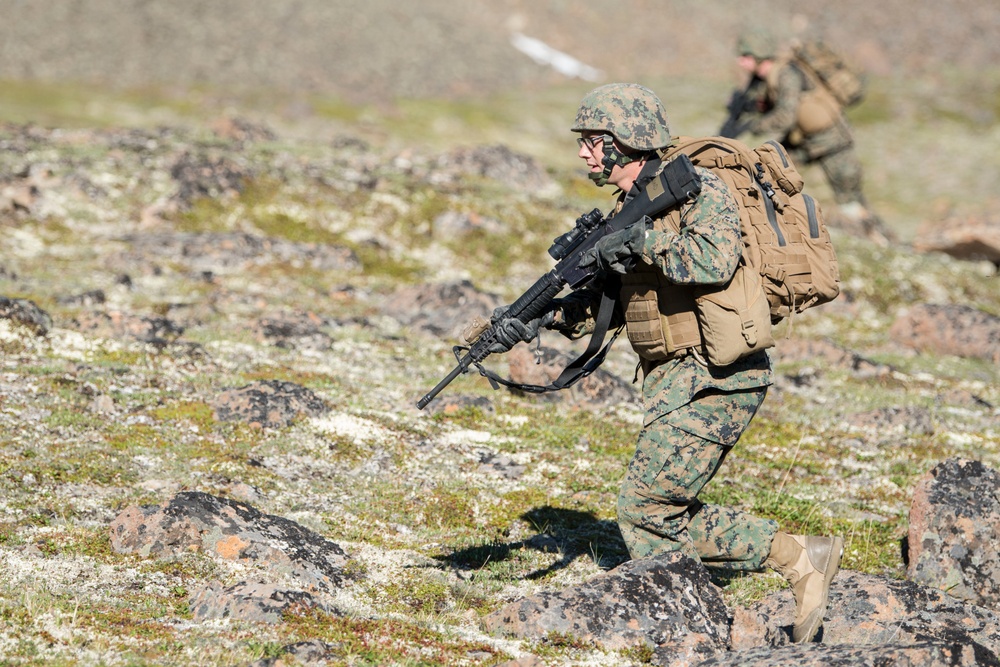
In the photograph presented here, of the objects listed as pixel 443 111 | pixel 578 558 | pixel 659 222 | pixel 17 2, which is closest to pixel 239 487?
pixel 578 558

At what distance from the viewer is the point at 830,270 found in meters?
7.09

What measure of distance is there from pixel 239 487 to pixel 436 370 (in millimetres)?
4673

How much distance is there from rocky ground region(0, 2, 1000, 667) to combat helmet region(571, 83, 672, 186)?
9.74 ft

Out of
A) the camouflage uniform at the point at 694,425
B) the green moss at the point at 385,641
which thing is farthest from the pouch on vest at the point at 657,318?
the green moss at the point at 385,641

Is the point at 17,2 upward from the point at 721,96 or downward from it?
downward

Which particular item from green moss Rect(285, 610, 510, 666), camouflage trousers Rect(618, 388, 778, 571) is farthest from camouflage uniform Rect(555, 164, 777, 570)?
green moss Rect(285, 610, 510, 666)

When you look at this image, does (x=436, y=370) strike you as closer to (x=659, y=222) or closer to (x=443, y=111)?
(x=659, y=222)

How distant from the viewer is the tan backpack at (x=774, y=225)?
275 inches

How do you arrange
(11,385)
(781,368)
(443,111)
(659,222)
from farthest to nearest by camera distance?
(443,111)
(781,368)
(11,385)
(659,222)

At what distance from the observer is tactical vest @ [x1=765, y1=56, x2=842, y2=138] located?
2159 cm

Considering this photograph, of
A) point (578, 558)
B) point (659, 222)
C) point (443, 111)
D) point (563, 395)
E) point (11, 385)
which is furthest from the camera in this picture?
point (443, 111)

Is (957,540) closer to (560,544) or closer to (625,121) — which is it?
(560,544)

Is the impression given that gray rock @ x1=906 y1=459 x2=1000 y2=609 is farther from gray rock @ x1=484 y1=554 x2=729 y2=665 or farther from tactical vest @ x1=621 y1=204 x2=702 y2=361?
tactical vest @ x1=621 y1=204 x2=702 y2=361

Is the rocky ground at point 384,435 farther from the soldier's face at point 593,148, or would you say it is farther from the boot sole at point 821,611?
the soldier's face at point 593,148
